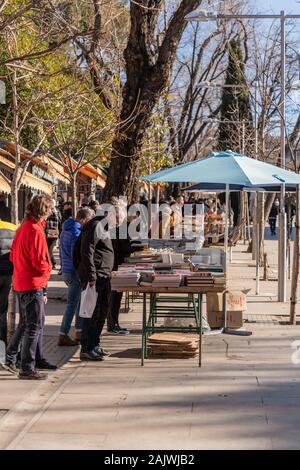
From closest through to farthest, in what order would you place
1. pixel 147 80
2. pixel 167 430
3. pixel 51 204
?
pixel 167 430 < pixel 51 204 < pixel 147 80

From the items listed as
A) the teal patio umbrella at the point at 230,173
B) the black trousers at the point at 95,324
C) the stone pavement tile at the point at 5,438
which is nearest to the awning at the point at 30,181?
the teal patio umbrella at the point at 230,173

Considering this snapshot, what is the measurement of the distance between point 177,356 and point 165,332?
2.67 feet

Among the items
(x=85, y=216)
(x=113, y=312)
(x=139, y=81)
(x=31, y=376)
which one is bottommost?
(x=31, y=376)

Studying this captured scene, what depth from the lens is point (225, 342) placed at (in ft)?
38.4

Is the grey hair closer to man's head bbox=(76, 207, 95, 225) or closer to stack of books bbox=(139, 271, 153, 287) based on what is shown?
man's head bbox=(76, 207, 95, 225)

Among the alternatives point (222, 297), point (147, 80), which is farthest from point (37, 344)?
point (147, 80)

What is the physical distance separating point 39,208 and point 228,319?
4609 millimetres

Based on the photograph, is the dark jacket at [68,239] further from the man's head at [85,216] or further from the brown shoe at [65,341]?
the brown shoe at [65,341]

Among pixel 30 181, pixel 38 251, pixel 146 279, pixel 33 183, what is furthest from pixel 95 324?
pixel 33 183

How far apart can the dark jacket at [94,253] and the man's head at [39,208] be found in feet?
4.20

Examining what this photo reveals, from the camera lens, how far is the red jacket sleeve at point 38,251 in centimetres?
891

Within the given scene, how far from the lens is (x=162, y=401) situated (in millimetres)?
8188

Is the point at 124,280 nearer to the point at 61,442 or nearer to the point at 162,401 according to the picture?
the point at 162,401

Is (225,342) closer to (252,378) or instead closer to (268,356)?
(268,356)
